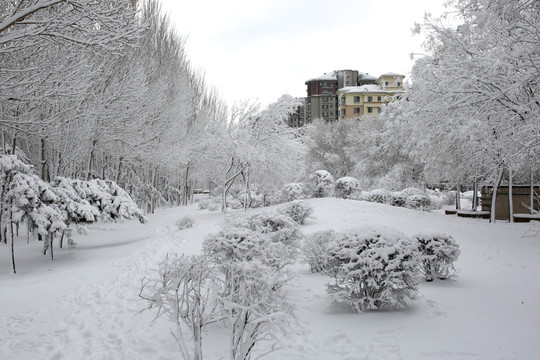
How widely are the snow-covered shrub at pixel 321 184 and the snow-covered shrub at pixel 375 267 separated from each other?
1892 cm

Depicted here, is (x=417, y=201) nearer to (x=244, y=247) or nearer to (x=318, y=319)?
(x=318, y=319)

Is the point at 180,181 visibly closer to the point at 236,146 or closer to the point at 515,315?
the point at 236,146

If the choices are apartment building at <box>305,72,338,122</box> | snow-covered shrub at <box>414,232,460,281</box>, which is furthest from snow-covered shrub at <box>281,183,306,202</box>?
apartment building at <box>305,72,338,122</box>

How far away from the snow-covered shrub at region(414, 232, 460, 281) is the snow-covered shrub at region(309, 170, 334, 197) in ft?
57.4

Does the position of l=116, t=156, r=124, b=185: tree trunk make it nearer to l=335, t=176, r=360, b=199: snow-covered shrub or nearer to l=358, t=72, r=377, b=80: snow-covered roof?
l=335, t=176, r=360, b=199: snow-covered shrub

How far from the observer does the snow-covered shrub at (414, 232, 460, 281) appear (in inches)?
261

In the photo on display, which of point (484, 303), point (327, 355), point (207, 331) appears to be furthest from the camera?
point (484, 303)

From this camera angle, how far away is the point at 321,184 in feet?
80.1

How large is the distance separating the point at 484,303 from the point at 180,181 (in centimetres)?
3274

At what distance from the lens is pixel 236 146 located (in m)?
20.0

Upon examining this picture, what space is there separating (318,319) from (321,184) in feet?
63.7

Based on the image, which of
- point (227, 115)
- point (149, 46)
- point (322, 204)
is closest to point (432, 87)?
point (322, 204)

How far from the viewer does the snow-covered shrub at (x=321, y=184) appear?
80.3ft

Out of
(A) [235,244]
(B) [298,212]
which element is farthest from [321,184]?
(A) [235,244]
